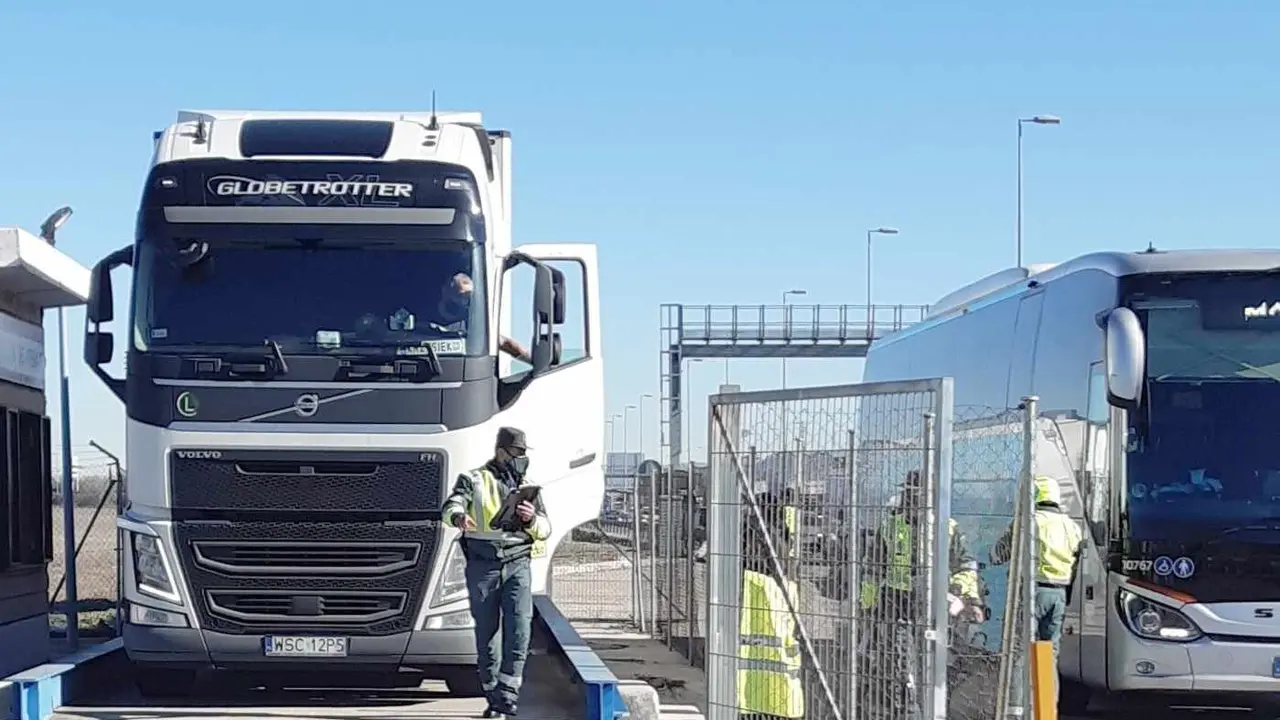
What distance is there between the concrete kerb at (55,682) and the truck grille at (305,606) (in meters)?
1.11

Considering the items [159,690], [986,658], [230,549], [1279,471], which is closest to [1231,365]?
[1279,471]

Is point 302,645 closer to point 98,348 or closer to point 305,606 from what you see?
point 305,606

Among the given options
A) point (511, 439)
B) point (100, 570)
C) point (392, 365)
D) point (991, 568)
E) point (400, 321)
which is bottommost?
point (100, 570)

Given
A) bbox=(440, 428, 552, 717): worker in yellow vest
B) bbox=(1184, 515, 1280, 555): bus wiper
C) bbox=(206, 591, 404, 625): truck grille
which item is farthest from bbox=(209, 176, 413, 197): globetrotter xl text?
bbox=(1184, 515, 1280, 555): bus wiper

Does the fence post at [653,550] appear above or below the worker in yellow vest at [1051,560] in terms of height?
below

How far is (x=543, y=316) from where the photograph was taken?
11.4 meters

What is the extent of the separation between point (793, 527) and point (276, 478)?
4.30 metres

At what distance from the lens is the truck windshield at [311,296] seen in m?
10.9

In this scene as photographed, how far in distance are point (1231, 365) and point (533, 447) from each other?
16.3 feet

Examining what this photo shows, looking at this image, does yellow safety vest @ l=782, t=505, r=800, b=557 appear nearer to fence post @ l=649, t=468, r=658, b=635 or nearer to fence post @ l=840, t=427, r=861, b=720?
fence post @ l=840, t=427, r=861, b=720

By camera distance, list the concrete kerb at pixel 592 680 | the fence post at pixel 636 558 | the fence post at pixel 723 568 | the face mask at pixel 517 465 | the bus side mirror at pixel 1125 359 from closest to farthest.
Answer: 1. the fence post at pixel 723 568
2. the concrete kerb at pixel 592 680
3. the face mask at pixel 517 465
4. the bus side mirror at pixel 1125 359
5. the fence post at pixel 636 558

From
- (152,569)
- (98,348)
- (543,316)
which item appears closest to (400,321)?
(543,316)

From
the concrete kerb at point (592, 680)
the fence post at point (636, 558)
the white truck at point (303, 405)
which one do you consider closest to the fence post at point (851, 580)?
the concrete kerb at point (592, 680)

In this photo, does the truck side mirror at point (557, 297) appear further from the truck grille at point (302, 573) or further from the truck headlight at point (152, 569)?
the truck headlight at point (152, 569)
